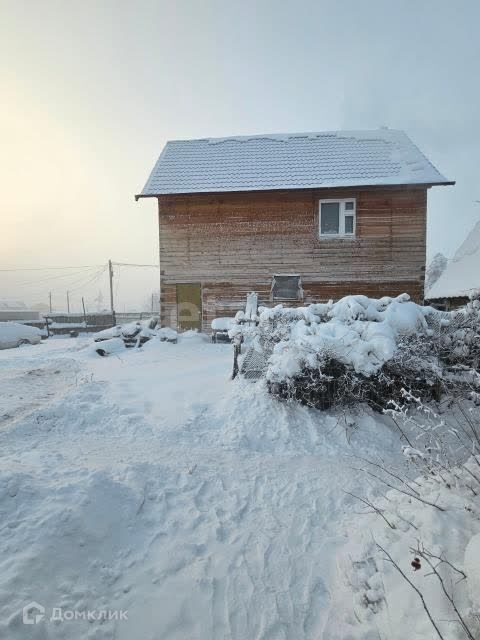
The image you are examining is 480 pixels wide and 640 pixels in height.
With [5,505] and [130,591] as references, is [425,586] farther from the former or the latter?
[5,505]

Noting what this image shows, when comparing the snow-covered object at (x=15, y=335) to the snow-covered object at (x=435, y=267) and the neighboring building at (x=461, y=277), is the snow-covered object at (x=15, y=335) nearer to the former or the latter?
the neighboring building at (x=461, y=277)

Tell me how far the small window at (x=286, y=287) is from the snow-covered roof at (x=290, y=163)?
12.3 ft

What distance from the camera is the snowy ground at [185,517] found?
217 centimetres

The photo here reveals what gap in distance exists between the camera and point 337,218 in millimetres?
13953

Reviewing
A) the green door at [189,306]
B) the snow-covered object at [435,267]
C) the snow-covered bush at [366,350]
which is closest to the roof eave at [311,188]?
the green door at [189,306]

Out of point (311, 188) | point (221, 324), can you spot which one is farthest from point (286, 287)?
point (311, 188)

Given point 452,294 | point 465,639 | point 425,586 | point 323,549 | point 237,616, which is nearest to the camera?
point 465,639

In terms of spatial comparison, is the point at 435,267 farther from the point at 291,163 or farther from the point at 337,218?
the point at 291,163

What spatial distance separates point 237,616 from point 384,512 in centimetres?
154

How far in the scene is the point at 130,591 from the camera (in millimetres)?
2322

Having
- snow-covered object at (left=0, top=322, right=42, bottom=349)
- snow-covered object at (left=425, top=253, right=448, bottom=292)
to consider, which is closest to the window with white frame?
snow-covered object at (left=0, top=322, right=42, bottom=349)

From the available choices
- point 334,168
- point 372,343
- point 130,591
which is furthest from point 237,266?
point 130,591

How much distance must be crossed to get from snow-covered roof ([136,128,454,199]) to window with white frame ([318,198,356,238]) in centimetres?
83

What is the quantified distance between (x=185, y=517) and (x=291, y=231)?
12.5 meters
